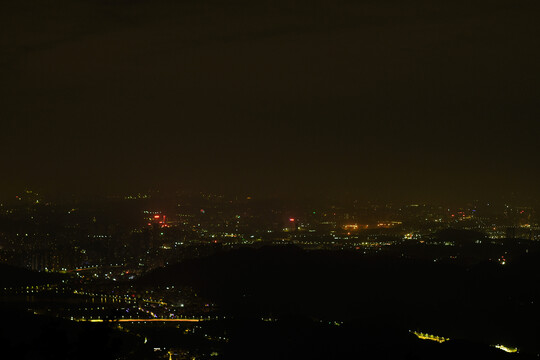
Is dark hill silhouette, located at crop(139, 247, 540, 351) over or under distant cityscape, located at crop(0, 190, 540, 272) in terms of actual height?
under

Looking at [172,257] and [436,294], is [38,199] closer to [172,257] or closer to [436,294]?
[172,257]

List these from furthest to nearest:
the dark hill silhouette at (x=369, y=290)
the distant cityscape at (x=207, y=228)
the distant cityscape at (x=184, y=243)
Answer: the distant cityscape at (x=207, y=228) < the distant cityscape at (x=184, y=243) < the dark hill silhouette at (x=369, y=290)

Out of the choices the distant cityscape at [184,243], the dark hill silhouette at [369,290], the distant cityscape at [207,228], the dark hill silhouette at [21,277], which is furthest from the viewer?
the distant cityscape at [207,228]

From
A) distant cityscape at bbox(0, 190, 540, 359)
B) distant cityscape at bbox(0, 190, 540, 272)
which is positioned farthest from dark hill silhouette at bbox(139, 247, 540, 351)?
distant cityscape at bbox(0, 190, 540, 272)

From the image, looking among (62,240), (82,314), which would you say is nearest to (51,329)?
(82,314)

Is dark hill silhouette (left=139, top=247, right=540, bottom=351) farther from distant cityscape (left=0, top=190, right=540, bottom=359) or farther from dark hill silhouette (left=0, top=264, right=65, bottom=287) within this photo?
Answer: dark hill silhouette (left=0, top=264, right=65, bottom=287)

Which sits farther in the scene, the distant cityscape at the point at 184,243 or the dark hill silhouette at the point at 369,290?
the distant cityscape at the point at 184,243

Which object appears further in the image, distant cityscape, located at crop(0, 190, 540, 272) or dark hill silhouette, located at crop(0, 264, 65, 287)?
distant cityscape, located at crop(0, 190, 540, 272)

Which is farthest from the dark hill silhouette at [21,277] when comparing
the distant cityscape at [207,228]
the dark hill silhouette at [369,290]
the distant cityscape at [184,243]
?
the dark hill silhouette at [369,290]

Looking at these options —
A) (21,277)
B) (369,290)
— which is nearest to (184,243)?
(21,277)

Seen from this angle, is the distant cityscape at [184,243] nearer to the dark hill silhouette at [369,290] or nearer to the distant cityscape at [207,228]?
the distant cityscape at [207,228]

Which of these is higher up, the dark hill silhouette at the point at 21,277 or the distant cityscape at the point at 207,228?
the distant cityscape at the point at 207,228

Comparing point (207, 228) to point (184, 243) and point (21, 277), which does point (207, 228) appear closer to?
point (184, 243)
